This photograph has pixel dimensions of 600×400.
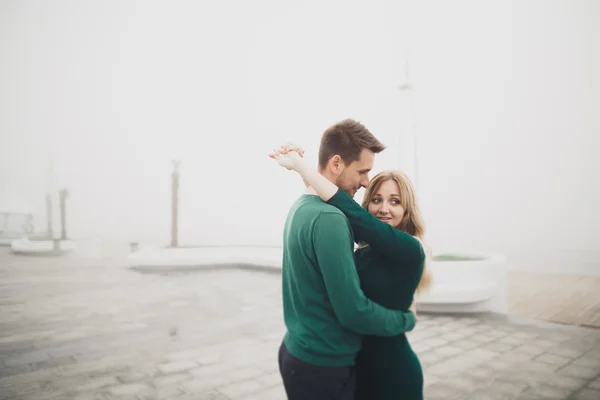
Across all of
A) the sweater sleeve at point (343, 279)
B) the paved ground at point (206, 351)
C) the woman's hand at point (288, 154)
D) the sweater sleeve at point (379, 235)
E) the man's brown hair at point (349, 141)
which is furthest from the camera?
the paved ground at point (206, 351)

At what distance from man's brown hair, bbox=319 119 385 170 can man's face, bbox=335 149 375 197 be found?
0.05 feet

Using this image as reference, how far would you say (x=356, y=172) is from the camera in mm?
1474

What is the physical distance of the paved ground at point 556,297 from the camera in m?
5.65

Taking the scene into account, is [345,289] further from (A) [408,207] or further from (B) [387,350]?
(A) [408,207]

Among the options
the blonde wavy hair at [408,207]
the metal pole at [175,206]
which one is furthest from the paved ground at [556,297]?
the metal pole at [175,206]

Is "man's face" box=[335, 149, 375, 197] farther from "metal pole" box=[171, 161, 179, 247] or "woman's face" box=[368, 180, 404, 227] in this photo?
"metal pole" box=[171, 161, 179, 247]

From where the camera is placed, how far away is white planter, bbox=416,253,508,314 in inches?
222

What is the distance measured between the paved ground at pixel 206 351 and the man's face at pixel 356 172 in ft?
7.76

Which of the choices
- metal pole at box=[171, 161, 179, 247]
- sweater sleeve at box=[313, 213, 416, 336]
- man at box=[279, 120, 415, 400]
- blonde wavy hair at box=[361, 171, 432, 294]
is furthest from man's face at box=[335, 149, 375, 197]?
metal pole at box=[171, 161, 179, 247]

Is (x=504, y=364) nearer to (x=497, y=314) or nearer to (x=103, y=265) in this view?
(x=497, y=314)

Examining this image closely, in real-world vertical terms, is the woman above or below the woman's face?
below

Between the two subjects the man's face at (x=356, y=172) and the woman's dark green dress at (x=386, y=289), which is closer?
the woman's dark green dress at (x=386, y=289)

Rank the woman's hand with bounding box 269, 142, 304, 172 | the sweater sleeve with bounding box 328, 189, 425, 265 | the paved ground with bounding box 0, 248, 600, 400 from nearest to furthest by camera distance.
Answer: the sweater sleeve with bounding box 328, 189, 425, 265, the woman's hand with bounding box 269, 142, 304, 172, the paved ground with bounding box 0, 248, 600, 400

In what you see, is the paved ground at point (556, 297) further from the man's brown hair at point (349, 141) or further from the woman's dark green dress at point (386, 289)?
the man's brown hair at point (349, 141)
